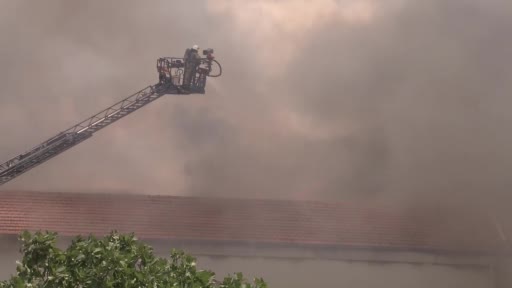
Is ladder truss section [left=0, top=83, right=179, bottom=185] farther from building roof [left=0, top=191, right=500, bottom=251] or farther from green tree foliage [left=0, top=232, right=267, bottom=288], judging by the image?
green tree foliage [left=0, top=232, right=267, bottom=288]

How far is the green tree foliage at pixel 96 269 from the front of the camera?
8133 mm

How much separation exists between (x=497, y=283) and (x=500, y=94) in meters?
5.49

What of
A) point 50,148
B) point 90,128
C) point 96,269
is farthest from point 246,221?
point 96,269

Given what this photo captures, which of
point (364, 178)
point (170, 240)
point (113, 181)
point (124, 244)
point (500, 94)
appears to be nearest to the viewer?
point (124, 244)

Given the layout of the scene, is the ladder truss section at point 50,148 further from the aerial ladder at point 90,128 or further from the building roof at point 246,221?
the building roof at point 246,221

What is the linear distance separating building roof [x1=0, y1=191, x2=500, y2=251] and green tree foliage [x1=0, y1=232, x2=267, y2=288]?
1191cm

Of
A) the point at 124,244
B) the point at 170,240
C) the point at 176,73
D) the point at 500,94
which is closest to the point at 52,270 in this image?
the point at 124,244

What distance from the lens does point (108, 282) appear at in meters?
7.95

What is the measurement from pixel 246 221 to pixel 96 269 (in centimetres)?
1303

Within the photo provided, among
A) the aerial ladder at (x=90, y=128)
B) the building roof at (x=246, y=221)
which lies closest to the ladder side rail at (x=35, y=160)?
the aerial ladder at (x=90, y=128)

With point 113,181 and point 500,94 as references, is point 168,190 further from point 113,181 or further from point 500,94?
point 500,94

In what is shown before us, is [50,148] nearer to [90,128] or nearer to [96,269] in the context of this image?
[90,128]

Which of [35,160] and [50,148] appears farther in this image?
[35,160]

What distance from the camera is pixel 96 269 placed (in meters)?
8.30
